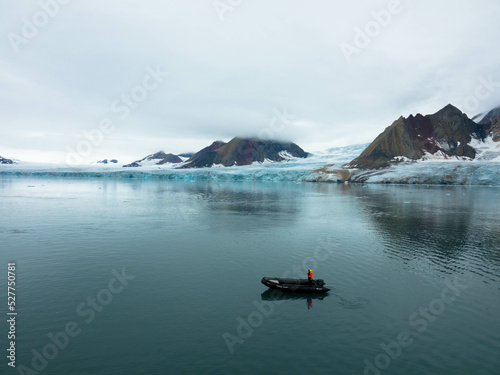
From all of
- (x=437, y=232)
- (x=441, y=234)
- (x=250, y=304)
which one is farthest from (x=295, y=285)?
(x=437, y=232)

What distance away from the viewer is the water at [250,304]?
14.4 metres

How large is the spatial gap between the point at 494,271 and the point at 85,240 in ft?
138

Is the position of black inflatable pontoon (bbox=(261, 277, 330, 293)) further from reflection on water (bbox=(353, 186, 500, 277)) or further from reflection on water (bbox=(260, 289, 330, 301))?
reflection on water (bbox=(353, 186, 500, 277))

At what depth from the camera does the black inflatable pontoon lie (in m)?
21.3

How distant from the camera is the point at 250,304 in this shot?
64.7 ft

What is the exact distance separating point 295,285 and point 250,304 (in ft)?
12.3

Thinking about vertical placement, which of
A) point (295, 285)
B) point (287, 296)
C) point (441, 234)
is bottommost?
point (287, 296)

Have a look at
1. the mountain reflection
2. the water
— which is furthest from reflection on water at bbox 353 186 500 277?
the water

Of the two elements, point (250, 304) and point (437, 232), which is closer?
point (250, 304)

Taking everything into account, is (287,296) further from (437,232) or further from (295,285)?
(437,232)

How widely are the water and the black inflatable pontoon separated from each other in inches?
28.8

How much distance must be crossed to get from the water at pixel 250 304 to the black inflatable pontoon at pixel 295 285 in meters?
0.73

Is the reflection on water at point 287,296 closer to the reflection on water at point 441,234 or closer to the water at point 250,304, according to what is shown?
the water at point 250,304

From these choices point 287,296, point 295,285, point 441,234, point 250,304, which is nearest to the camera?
point 250,304
